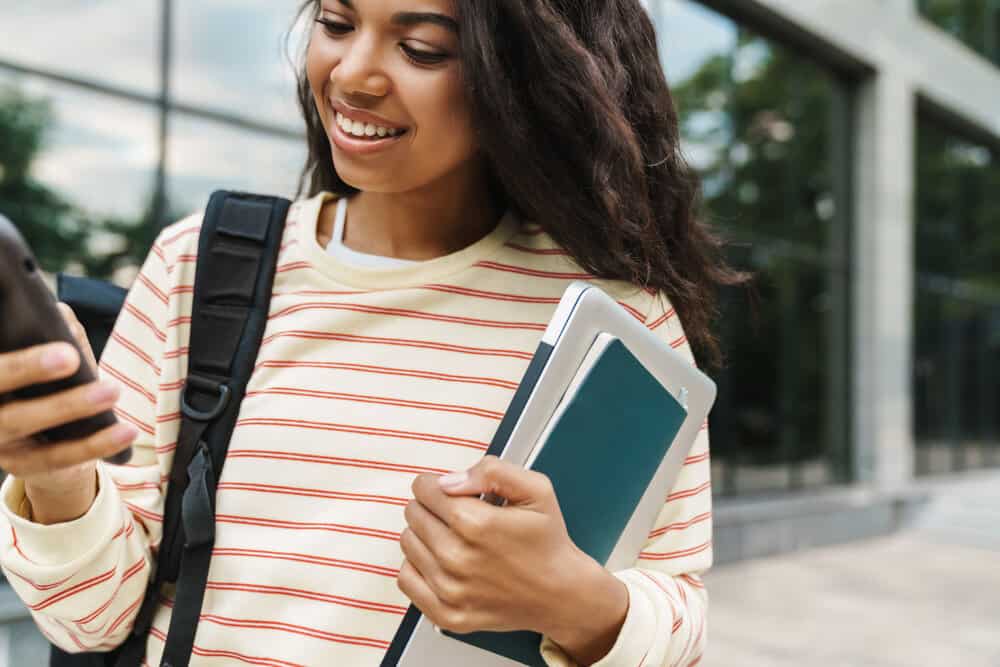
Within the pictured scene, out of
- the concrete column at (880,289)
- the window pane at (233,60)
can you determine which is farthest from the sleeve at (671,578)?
the concrete column at (880,289)

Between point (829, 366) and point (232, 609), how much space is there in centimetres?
964

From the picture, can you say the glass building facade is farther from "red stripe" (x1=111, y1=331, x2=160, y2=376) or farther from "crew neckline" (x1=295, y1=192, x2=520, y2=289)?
"red stripe" (x1=111, y1=331, x2=160, y2=376)

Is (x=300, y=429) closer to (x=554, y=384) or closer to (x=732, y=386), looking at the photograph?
(x=554, y=384)

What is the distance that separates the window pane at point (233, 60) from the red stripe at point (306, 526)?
167 inches

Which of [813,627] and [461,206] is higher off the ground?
[461,206]

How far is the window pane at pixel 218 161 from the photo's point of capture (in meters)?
4.88

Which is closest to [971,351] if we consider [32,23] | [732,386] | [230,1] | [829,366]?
[829,366]

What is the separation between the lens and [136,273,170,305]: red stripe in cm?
120

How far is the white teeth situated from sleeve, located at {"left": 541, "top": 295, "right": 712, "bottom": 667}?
40cm

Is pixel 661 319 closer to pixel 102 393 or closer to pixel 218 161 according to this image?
pixel 102 393

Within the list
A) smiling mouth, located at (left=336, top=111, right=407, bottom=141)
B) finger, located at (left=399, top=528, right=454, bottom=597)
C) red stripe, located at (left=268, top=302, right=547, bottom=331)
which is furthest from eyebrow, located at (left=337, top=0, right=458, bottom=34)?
finger, located at (left=399, top=528, right=454, bottom=597)

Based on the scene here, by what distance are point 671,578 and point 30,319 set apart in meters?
0.78

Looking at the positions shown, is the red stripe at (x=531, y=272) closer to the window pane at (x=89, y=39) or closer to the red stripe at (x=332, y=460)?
the red stripe at (x=332, y=460)

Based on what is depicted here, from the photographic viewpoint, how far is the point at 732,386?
843cm
